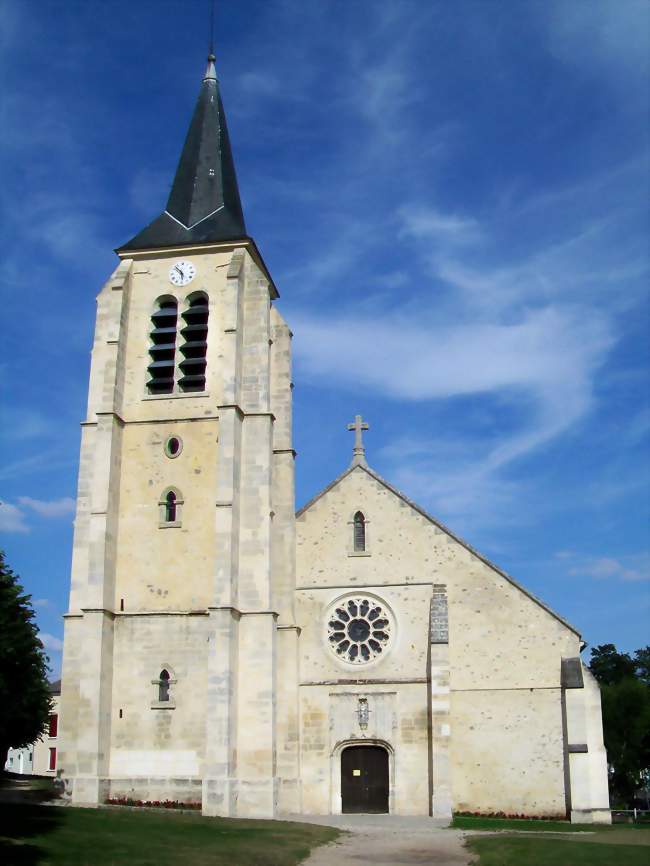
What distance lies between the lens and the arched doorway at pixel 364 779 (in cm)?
2603

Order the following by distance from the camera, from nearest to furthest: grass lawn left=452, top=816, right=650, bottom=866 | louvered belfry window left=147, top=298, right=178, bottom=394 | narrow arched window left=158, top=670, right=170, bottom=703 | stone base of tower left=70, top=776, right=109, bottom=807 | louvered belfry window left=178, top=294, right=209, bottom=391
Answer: grass lawn left=452, top=816, right=650, bottom=866 → stone base of tower left=70, top=776, right=109, bottom=807 → narrow arched window left=158, top=670, right=170, bottom=703 → louvered belfry window left=178, top=294, right=209, bottom=391 → louvered belfry window left=147, top=298, right=178, bottom=394

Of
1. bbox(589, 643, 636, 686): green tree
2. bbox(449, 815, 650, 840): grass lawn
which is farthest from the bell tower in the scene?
bbox(589, 643, 636, 686): green tree

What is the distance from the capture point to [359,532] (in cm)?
2842

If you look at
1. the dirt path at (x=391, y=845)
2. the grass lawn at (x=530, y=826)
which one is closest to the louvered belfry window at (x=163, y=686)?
the dirt path at (x=391, y=845)

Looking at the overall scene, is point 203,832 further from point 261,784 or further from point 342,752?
point 342,752

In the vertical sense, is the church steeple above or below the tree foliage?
above

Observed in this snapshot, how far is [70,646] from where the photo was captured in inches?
1008

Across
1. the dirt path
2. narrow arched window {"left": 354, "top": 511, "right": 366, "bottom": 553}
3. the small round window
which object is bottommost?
the dirt path

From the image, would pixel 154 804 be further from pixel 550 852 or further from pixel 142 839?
pixel 550 852

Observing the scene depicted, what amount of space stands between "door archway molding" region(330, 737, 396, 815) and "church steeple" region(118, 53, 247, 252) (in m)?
14.9

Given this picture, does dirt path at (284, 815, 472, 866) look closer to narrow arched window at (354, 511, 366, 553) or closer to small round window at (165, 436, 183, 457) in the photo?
narrow arched window at (354, 511, 366, 553)

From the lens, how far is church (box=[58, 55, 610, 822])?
81.0 feet

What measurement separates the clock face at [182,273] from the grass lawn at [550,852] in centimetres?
1753

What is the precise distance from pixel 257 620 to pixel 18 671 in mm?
6072
